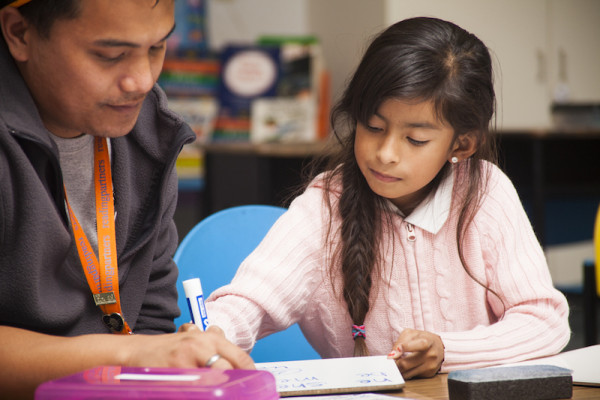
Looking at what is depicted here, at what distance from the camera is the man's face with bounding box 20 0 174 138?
803 millimetres

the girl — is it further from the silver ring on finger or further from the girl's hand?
the silver ring on finger

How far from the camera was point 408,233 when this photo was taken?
1.22 meters

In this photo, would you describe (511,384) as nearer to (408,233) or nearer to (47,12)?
(408,233)

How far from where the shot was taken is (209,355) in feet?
2.13

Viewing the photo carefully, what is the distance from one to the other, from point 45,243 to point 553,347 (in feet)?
2.44

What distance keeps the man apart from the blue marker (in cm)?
6

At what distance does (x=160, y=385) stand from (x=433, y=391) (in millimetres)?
379

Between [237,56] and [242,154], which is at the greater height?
[237,56]

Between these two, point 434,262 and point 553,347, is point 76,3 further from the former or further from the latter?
point 553,347

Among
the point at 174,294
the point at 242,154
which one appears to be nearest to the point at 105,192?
the point at 174,294

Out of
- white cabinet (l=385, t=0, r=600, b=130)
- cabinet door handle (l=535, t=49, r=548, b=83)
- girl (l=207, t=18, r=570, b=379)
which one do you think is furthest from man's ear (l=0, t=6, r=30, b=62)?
cabinet door handle (l=535, t=49, r=548, b=83)

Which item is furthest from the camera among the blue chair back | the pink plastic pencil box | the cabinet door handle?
the cabinet door handle

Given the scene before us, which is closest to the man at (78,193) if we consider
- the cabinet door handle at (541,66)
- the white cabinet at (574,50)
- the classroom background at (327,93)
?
the classroom background at (327,93)

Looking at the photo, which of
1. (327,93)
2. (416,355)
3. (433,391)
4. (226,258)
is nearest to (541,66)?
(327,93)
